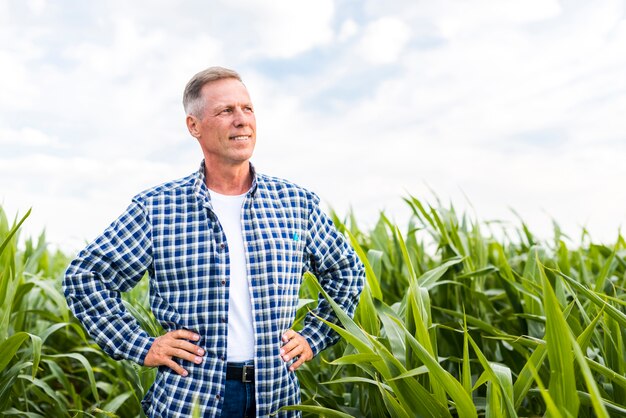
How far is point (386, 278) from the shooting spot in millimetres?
2895

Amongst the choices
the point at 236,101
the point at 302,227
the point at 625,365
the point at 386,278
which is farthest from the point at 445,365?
the point at 236,101

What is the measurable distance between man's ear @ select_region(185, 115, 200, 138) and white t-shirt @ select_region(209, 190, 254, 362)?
206mm

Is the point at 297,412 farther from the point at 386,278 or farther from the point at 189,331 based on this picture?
the point at 386,278

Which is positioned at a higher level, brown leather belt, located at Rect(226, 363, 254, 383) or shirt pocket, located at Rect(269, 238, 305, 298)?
shirt pocket, located at Rect(269, 238, 305, 298)

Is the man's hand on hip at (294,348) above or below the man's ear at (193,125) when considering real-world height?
below

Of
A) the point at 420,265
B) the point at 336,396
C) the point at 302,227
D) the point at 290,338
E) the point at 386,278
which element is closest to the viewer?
the point at 290,338

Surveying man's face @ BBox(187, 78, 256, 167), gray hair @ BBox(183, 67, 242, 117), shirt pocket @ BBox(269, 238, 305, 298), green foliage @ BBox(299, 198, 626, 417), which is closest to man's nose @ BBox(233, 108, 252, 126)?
man's face @ BBox(187, 78, 256, 167)

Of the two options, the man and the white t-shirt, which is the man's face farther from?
the white t-shirt

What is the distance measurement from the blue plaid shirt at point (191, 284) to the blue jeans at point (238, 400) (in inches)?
1.0

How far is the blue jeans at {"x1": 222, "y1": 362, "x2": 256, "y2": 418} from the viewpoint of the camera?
1736mm

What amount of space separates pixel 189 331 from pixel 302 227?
0.46 m

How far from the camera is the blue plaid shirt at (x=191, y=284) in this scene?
68.4 inches

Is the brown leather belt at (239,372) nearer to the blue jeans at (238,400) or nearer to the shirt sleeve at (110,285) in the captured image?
the blue jeans at (238,400)

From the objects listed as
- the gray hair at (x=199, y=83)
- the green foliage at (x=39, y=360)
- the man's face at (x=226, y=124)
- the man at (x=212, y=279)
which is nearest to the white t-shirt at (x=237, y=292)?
the man at (x=212, y=279)
